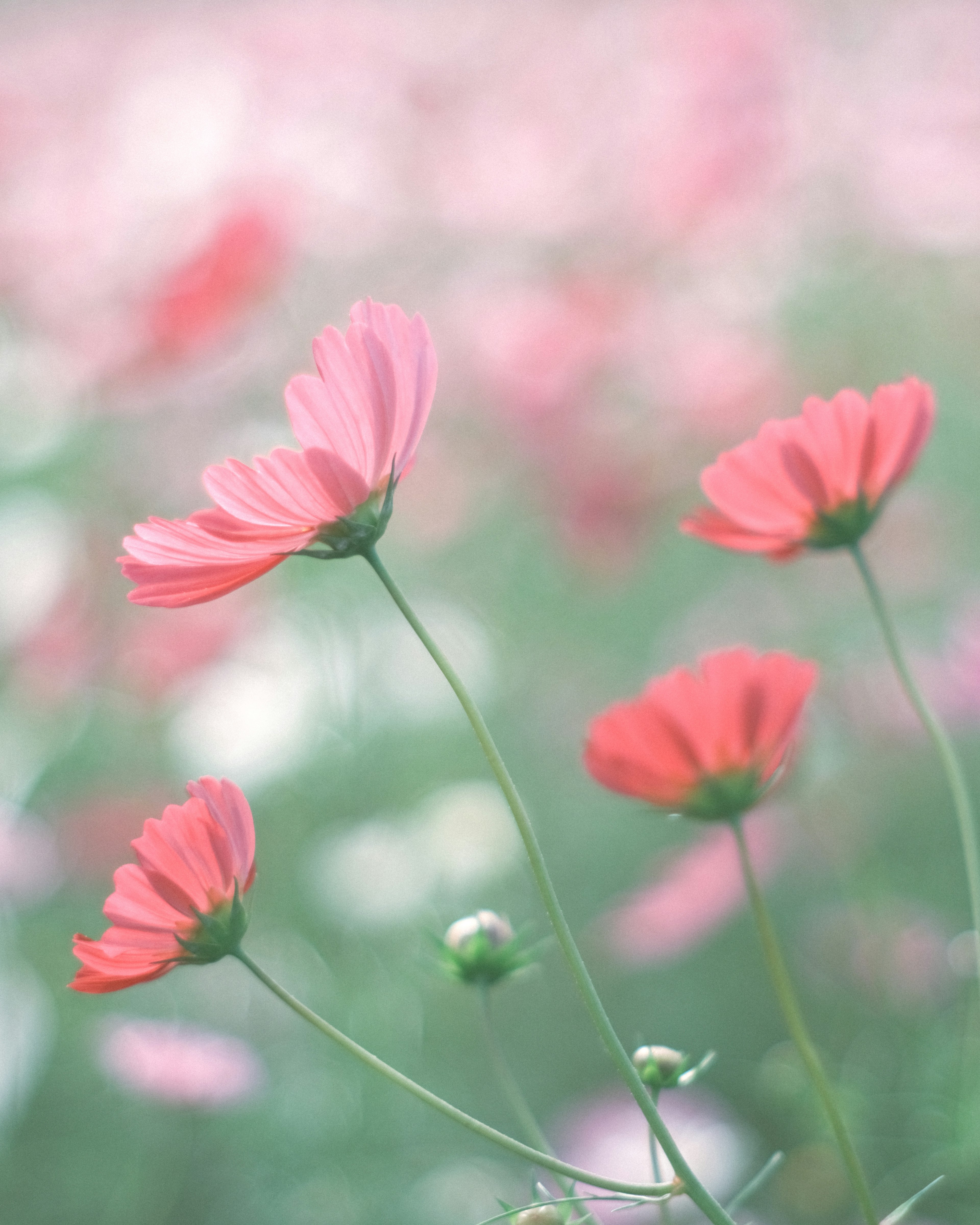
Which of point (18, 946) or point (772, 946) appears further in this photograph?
point (18, 946)

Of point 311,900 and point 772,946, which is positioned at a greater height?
Answer: point 772,946

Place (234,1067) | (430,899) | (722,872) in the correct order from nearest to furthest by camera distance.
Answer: (234,1067) → (722,872) → (430,899)

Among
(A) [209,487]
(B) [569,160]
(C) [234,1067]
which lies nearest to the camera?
(A) [209,487]

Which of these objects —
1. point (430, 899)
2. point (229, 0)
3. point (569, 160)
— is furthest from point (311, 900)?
point (229, 0)

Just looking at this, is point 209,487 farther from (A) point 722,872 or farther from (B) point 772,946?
(A) point 722,872

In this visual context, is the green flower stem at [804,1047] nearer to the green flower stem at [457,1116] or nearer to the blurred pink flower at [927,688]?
the green flower stem at [457,1116]

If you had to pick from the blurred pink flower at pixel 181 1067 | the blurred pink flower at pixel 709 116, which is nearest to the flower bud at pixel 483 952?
the blurred pink flower at pixel 181 1067

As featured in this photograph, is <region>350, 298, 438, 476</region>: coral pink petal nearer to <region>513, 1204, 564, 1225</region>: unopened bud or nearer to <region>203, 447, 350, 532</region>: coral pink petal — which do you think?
<region>203, 447, 350, 532</region>: coral pink petal

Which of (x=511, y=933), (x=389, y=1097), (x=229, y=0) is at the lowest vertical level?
(x=389, y=1097)
